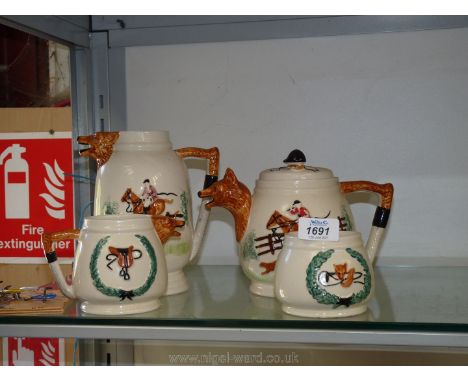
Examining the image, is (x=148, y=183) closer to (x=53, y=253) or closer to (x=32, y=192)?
(x=53, y=253)

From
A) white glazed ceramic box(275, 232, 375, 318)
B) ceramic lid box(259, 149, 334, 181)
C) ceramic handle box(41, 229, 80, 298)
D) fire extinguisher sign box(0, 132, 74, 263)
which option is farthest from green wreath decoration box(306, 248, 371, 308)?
fire extinguisher sign box(0, 132, 74, 263)

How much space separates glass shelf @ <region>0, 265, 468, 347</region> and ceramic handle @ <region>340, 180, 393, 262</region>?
0.06 metres

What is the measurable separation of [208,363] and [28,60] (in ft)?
1.64

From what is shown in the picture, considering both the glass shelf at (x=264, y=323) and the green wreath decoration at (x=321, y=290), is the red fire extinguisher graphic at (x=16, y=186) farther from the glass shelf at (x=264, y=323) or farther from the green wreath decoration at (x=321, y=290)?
the green wreath decoration at (x=321, y=290)

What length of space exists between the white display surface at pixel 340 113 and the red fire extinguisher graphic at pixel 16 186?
0.17 m

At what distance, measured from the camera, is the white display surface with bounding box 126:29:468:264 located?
949 millimetres

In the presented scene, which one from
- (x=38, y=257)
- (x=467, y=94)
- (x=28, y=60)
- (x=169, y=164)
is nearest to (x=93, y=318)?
(x=169, y=164)

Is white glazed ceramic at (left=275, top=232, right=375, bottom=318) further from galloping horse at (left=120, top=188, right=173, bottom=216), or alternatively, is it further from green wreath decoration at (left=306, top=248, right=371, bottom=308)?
galloping horse at (left=120, top=188, right=173, bottom=216)

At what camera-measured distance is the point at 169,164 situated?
812mm

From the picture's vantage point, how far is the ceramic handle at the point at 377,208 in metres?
0.81

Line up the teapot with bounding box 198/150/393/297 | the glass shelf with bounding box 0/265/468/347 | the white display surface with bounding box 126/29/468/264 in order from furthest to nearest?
1. the white display surface with bounding box 126/29/468/264
2. the teapot with bounding box 198/150/393/297
3. the glass shelf with bounding box 0/265/468/347

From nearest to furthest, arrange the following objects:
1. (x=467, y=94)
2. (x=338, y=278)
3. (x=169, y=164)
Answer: (x=338, y=278)
(x=169, y=164)
(x=467, y=94)

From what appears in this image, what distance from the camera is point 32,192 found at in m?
1.02

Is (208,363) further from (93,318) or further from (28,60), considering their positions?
(28,60)
